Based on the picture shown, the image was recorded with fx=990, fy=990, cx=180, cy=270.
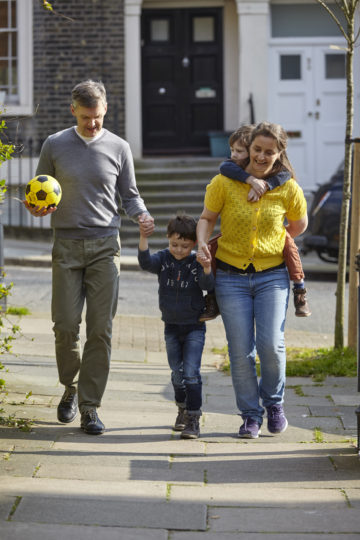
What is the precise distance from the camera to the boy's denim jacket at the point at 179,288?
5.15 m

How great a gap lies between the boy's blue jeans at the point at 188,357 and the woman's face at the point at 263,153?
2.90 feet

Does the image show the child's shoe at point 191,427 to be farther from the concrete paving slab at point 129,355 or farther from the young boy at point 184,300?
the concrete paving slab at point 129,355

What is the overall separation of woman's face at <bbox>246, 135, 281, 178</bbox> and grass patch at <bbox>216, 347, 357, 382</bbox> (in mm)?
2313

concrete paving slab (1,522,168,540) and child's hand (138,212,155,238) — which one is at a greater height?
child's hand (138,212,155,238)

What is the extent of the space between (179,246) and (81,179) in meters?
0.62

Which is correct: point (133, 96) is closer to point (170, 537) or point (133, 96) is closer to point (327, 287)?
point (327, 287)

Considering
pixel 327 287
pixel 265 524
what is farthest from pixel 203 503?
pixel 327 287

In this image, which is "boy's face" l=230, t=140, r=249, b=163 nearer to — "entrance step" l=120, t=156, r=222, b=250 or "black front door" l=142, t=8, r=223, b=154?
"entrance step" l=120, t=156, r=222, b=250

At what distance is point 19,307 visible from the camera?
941 centimetres

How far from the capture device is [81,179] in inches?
204

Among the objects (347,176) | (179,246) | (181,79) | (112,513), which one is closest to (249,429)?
(179,246)

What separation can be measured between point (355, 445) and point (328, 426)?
46 centimetres

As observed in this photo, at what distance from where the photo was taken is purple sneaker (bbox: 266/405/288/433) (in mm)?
5168

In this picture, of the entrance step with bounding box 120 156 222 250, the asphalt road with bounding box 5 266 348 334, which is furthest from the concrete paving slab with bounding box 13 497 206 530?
the entrance step with bounding box 120 156 222 250
